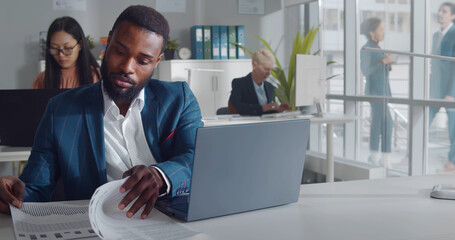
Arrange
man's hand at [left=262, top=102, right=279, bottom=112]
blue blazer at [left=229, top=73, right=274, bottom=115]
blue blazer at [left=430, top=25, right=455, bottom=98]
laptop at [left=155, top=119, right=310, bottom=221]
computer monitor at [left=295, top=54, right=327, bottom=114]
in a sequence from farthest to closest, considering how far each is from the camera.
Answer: blue blazer at [left=229, top=73, right=274, bottom=115] → man's hand at [left=262, top=102, right=279, bottom=112] → blue blazer at [left=430, top=25, right=455, bottom=98] → computer monitor at [left=295, top=54, right=327, bottom=114] → laptop at [left=155, top=119, right=310, bottom=221]

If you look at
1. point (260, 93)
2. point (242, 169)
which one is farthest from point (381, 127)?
point (242, 169)

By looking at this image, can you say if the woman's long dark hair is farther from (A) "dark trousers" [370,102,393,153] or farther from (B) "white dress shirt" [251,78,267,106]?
(A) "dark trousers" [370,102,393,153]

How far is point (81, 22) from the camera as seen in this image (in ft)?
19.2

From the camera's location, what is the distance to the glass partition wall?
4.40m

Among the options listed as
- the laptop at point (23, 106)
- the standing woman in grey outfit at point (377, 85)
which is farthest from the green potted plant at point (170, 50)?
the laptop at point (23, 106)

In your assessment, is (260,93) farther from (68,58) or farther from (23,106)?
(23,106)

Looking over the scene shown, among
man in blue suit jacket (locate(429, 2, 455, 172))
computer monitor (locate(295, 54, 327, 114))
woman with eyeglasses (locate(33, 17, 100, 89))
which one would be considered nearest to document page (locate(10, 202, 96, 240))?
woman with eyeglasses (locate(33, 17, 100, 89))

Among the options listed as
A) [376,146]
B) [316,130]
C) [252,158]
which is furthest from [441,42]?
[252,158]

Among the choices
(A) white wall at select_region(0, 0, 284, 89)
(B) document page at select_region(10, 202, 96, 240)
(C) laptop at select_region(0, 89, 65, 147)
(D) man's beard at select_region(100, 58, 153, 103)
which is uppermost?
(A) white wall at select_region(0, 0, 284, 89)

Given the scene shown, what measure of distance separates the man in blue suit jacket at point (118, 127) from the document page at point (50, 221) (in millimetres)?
76

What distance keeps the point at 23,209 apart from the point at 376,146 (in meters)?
4.51

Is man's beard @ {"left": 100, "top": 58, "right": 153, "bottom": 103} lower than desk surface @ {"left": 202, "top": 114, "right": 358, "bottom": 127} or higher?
higher

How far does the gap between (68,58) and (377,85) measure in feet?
10.8

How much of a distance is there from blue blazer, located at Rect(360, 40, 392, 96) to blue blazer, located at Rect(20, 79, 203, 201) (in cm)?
393
